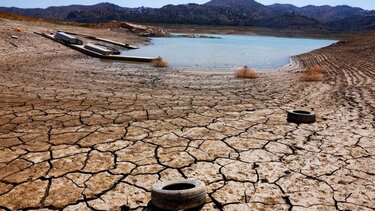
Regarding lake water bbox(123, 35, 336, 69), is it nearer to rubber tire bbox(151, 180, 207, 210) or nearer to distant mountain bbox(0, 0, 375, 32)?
rubber tire bbox(151, 180, 207, 210)

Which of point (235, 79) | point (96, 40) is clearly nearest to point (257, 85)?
→ point (235, 79)

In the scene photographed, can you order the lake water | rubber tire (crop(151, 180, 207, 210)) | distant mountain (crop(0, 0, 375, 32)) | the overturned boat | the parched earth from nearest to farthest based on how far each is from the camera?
1. rubber tire (crop(151, 180, 207, 210))
2. the parched earth
3. the overturned boat
4. the lake water
5. distant mountain (crop(0, 0, 375, 32))

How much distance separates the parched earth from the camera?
311 centimetres

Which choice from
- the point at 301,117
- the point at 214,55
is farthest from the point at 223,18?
the point at 301,117

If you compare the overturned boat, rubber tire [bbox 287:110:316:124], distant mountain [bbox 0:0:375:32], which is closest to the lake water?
the overturned boat

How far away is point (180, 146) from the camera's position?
4297 millimetres

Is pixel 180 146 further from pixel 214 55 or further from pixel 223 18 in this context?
pixel 223 18

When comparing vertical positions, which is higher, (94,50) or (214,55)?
(94,50)

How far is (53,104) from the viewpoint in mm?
6176

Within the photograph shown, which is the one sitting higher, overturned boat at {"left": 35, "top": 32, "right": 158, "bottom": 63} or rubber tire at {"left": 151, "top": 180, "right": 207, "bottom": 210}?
overturned boat at {"left": 35, "top": 32, "right": 158, "bottom": 63}

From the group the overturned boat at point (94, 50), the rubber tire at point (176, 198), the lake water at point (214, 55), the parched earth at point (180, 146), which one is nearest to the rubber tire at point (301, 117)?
the parched earth at point (180, 146)

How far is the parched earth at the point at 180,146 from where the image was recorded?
311cm

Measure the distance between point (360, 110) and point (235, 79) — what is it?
4673 mm

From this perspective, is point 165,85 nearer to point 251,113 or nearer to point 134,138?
point 251,113
